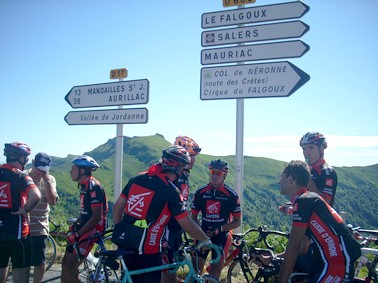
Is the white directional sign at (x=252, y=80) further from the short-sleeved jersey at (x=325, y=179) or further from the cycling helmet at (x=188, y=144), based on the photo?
the short-sleeved jersey at (x=325, y=179)

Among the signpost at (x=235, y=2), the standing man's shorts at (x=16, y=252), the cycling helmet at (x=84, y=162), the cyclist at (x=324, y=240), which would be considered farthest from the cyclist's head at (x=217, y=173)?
the signpost at (x=235, y=2)

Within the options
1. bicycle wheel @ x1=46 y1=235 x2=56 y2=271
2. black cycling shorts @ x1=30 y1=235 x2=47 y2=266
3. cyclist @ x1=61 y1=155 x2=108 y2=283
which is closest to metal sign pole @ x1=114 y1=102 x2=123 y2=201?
bicycle wheel @ x1=46 y1=235 x2=56 y2=271

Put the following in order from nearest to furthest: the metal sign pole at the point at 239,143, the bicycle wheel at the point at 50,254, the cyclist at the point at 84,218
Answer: the cyclist at the point at 84,218
the metal sign pole at the point at 239,143
the bicycle wheel at the point at 50,254

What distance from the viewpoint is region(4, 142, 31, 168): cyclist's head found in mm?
4598

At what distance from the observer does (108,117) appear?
8.07 m

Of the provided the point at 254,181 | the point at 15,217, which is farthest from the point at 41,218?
the point at 254,181

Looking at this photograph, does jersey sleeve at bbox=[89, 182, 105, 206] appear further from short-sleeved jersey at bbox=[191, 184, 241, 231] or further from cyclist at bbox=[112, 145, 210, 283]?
short-sleeved jersey at bbox=[191, 184, 241, 231]

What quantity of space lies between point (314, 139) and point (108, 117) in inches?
186

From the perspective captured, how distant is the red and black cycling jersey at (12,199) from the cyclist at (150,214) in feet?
5.21

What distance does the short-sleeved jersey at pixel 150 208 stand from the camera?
11.4 feet

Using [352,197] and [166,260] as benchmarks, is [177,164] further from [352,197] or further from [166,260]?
[352,197]

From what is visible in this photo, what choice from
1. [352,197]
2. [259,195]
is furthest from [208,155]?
[352,197]

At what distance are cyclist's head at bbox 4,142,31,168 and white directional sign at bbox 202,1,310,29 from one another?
13.7 ft

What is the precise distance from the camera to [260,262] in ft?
12.1
